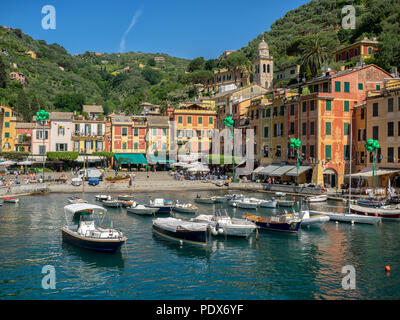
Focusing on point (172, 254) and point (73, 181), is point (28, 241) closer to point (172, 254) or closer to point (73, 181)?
point (172, 254)

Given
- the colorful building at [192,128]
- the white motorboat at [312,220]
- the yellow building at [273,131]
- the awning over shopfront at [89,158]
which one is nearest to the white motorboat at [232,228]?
the white motorboat at [312,220]

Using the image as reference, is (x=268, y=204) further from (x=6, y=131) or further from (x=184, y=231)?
(x=6, y=131)

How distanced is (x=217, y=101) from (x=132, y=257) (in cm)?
7702

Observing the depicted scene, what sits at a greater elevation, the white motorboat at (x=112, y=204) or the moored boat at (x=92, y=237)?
the white motorboat at (x=112, y=204)

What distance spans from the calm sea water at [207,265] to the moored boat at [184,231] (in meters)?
0.63

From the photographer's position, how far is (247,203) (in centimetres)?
4991

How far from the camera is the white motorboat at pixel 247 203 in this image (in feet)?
163

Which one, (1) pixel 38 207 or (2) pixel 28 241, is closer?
(2) pixel 28 241

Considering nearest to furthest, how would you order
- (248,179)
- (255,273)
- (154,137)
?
(255,273)
(248,179)
(154,137)

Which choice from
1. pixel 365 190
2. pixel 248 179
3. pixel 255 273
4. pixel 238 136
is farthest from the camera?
pixel 238 136

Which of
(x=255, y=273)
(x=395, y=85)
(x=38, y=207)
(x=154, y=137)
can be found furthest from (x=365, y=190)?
(x=154, y=137)

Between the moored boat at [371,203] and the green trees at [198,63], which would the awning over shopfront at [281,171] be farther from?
the green trees at [198,63]

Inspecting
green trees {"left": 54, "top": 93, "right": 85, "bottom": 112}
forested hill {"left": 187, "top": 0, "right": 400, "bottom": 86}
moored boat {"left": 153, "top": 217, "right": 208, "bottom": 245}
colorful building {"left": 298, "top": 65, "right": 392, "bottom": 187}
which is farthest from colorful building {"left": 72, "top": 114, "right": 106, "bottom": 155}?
moored boat {"left": 153, "top": 217, "right": 208, "bottom": 245}

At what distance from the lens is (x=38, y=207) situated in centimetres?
4869
